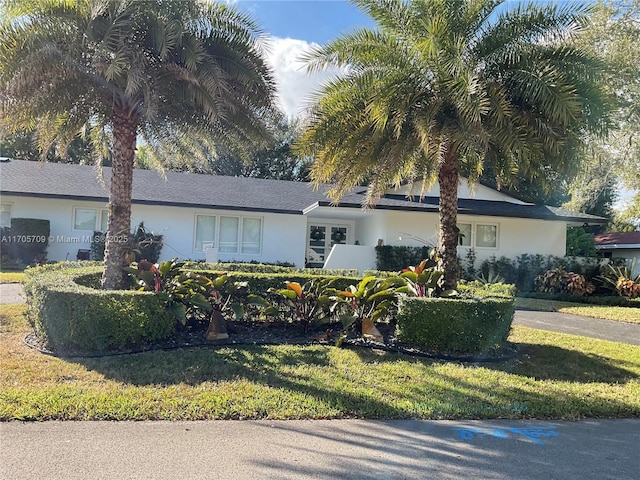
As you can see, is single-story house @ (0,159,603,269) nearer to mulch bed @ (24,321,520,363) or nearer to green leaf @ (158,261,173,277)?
mulch bed @ (24,321,520,363)

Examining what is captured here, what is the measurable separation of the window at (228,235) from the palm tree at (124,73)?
897 centimetres

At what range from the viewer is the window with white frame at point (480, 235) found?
63.3 feet

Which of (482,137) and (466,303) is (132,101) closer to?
(482,137)

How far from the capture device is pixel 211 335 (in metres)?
7.89

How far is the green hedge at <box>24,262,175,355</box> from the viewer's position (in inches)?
259

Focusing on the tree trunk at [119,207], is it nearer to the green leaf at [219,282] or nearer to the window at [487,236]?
A: the green leaf at [219,282]

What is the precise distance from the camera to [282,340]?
26.7ft

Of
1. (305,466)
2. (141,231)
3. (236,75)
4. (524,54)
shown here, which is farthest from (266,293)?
(141,231)

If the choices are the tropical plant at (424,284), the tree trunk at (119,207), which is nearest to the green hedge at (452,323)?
the tropical plant at (424,284)

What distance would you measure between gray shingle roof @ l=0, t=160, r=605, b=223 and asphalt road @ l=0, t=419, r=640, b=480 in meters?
12.9

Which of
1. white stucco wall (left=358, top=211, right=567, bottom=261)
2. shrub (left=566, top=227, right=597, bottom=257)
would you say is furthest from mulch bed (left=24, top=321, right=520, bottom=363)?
shrub (left=566, top=227, right=597, bottom=257)

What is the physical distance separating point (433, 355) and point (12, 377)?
5.79m

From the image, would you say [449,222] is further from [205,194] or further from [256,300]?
[205,194]

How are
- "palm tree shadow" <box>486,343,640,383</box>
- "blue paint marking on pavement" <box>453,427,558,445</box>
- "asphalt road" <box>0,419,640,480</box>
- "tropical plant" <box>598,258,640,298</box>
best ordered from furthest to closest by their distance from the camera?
"tropical plant" <box>598,258,640,298</box> < "palm tree shadow" <box>486,343,640,383</box> < "blue paint marking on pavement" <box>453,427,558,445</box> < "asphalt road" <box>0,419,640,480</box>
